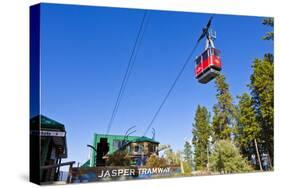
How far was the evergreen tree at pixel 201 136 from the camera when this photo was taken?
9195 mm

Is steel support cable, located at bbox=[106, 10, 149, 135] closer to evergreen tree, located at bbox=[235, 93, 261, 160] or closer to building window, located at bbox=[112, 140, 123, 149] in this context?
building window, located at bbox=[112, 140, 123, 149]

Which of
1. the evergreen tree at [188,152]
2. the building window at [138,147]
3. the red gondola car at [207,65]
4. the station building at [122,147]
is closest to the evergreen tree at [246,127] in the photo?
the red gondola car at [207,65]

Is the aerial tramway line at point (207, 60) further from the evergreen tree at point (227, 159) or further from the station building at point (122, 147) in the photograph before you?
the station building at point (122, 147)

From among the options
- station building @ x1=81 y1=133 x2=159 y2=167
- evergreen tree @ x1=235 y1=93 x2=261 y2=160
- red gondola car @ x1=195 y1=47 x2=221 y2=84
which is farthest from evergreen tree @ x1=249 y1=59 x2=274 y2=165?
station building @ x1=81 y1=133 x2=159 y2=167

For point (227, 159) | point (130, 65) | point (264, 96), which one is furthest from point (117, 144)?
point (264, 96)

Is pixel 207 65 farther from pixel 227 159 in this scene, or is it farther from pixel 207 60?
pixel 227 159

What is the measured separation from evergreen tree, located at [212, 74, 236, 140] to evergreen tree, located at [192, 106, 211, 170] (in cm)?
16

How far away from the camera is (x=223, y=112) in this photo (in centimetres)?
938

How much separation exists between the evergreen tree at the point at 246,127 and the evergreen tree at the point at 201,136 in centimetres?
56

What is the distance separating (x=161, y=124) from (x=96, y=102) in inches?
42.9

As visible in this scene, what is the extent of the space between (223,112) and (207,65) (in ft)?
2.68

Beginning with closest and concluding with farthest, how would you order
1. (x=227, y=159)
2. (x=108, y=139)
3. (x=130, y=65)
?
(x=108, y=139) < (x=130, y=65) < (x=227, y=159)
